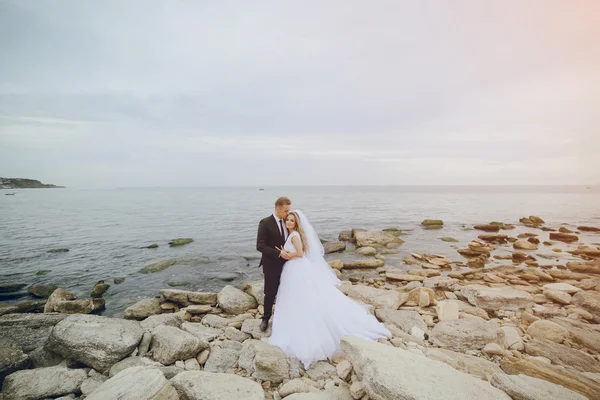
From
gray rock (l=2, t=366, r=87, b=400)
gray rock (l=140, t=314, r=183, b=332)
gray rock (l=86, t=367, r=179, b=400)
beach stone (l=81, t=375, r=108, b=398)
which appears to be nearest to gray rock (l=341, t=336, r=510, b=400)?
gray rock (l=86, t=367, r=179, b=400)

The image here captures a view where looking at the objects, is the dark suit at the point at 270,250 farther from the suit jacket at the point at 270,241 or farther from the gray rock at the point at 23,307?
the gray rock at the point at 23,307

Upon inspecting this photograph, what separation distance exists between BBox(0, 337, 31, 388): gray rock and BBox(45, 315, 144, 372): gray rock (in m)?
0.39

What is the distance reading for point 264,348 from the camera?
5.49m

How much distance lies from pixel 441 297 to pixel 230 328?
315 inches

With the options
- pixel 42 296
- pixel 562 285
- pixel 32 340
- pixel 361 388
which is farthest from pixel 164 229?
pixel 562 285

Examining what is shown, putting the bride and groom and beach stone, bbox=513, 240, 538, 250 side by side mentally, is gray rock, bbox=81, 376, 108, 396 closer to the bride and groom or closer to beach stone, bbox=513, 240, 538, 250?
the bride and groom

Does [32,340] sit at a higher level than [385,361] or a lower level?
lower

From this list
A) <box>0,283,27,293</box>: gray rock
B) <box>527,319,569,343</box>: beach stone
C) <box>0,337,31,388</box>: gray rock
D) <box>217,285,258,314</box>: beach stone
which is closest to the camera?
<box>0,337,31,388</box>: gray rock

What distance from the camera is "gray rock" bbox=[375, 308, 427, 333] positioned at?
7215mm

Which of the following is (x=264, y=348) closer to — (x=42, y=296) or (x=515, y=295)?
(x=515, y=295)

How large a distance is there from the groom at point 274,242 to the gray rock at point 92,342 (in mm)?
3254

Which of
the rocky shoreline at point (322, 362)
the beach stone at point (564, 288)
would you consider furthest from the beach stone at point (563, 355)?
the beach stone at point (564, 288)

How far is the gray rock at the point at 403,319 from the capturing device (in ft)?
23.7

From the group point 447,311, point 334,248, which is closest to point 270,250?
point 447,311
